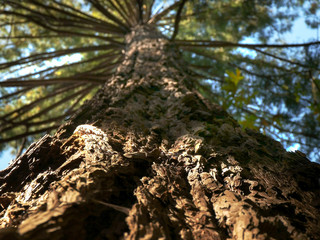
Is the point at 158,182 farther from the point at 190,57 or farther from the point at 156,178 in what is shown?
the point at 190,57

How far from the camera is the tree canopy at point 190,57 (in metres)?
2.75

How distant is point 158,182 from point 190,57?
222 inches

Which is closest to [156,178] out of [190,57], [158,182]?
[158,182]

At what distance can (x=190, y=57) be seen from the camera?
20.0ft

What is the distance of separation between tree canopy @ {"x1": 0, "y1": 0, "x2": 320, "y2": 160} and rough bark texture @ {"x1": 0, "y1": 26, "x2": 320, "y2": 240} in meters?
0.69

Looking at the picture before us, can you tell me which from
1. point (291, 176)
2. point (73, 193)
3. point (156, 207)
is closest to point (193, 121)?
point (291, 176)

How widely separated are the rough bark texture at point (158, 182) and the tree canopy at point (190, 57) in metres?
0.69

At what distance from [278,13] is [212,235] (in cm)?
587

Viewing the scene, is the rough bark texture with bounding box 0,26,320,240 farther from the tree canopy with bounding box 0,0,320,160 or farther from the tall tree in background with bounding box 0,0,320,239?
the tree canopy with bounding box 0,0,320,160

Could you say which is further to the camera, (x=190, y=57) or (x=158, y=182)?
(x=190, y=57)

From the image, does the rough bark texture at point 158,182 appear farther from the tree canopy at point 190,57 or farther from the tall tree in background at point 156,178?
the tree canopy at point 190,57

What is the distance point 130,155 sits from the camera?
85cm

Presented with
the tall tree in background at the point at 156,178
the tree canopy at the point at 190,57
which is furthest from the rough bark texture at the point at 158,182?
the tree canopy at the point at 190,57

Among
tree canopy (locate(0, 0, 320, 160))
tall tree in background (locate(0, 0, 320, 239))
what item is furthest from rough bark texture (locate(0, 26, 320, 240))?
tree canopy (locate(0, 0, 320, 160))
